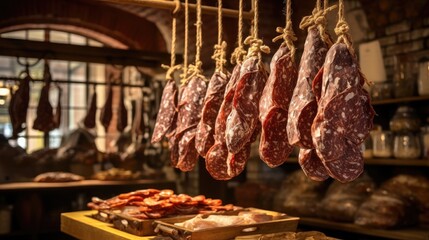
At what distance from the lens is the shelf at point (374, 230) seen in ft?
12.0

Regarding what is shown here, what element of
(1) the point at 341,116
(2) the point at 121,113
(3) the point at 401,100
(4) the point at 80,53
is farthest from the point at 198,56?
(2) the point at 121,113

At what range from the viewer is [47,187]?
202 inches

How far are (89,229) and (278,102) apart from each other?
1355 millimetres

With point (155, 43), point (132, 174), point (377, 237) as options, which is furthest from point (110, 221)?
point (155, 43)

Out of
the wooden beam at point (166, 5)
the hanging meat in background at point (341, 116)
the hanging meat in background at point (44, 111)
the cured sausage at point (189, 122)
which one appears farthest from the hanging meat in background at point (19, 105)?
the hanging meat in background at point (341, 116)

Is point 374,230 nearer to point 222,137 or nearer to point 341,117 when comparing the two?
point 222,137

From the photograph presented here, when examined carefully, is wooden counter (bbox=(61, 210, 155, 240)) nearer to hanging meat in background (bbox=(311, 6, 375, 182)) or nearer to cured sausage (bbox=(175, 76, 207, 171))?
cured sausage (bbox=(175, 76, 207, 171))

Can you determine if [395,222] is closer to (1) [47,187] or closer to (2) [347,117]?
(2) [347,117]

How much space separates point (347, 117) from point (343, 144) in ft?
0.29

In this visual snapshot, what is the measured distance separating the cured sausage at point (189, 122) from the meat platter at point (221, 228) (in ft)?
0.92

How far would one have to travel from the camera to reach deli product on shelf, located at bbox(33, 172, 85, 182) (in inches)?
210

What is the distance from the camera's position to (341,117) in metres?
1.73

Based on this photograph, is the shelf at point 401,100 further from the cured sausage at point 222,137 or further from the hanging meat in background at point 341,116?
the hanging meat in background at point 341,116

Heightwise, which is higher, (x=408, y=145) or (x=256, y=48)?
(x=256, y=48)
